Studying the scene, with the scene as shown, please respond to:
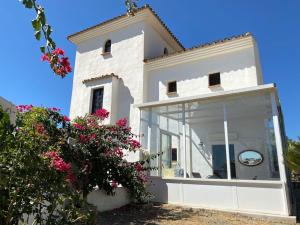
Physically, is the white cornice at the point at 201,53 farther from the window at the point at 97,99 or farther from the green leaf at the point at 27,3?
the green leaf at the point at 27,3

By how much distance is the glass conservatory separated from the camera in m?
8.54

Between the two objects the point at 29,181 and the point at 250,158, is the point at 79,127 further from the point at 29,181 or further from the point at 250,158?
the point at 250,158

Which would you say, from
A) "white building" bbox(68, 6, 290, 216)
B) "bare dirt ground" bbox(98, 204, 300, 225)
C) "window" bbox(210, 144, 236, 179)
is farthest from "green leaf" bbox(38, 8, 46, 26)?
"window" bbox(210, 144, 236, 179)

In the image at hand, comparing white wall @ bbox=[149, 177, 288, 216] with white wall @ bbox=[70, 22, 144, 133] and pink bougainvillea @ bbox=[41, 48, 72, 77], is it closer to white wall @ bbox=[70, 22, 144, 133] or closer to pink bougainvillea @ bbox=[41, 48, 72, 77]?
white wall @ bbox=[70, 22, 144, 133]

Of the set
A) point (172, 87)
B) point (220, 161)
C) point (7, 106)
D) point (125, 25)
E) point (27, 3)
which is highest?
point (125, 25)

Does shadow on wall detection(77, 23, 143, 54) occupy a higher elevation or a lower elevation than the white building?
higher

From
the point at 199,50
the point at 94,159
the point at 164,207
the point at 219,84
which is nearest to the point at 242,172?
the point at 164,207

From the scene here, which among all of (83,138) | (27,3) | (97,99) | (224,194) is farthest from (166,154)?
(27,3)

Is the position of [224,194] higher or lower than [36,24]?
lower

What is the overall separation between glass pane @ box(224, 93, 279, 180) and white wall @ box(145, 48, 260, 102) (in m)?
2.19

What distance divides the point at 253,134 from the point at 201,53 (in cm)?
509

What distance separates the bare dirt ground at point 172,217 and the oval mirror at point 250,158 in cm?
291

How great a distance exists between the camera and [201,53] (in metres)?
13.5

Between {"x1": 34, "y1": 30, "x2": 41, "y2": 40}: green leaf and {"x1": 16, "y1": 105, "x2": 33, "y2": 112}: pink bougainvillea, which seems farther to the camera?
{"x1": 16, "y1": 105, "x2": 33, "y2": 112}: pink bougainvillea
